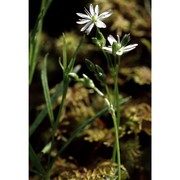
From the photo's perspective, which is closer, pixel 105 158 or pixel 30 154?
pixel 30 154

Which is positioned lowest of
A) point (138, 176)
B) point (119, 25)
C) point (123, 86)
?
point (138, 176)

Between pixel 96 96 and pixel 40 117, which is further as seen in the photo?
pixel 96 96

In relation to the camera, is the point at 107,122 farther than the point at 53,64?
No

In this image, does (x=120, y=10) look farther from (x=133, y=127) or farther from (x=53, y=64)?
(x=133, y=127)

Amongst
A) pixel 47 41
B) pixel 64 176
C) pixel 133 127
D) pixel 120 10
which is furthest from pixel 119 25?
pixel 64 176

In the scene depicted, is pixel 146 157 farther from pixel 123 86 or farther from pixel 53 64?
pixel 53 64

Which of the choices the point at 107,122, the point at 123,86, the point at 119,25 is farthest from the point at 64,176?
the point at 119,25

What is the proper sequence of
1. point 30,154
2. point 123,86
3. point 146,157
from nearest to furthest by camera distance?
point 30,154
point 146,157
point 123,86

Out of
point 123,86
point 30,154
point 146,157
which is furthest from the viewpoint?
point 123,86

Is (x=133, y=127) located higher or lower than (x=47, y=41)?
lower
